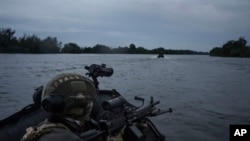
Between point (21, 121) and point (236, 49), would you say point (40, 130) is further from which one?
point (236, 49)

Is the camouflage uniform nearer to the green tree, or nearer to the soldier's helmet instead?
the soldier's helmet

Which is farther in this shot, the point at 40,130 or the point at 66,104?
the point at 66,104

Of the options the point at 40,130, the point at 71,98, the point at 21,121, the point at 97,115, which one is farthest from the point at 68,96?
the point at 97,115

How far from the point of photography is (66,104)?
226 cm

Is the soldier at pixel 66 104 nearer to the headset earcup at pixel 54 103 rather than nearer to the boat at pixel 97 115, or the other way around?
the headset earcup at pixel 54 103

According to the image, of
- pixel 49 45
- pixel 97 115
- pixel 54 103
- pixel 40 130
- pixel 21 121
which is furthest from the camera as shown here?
pixel 49 45

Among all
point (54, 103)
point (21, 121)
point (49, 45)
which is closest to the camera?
point (54, 103)

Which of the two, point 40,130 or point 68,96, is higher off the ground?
point 68,96

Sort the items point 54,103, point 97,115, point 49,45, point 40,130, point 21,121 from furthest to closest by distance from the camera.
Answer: point 49,45 → point 97,115 → point 21,121 → point 54,103 → point 40,130

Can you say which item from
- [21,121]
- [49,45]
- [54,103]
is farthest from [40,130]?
[49,45]

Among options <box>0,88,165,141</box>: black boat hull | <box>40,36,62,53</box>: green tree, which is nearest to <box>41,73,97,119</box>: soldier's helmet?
<box>0,88,165,141</box>: black boat hull

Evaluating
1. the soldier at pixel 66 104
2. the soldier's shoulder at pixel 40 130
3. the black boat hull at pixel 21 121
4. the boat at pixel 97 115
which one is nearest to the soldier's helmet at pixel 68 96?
the soldier at pixel 66 104

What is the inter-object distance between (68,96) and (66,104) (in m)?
0.05

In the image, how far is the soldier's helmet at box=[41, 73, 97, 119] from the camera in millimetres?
2217
